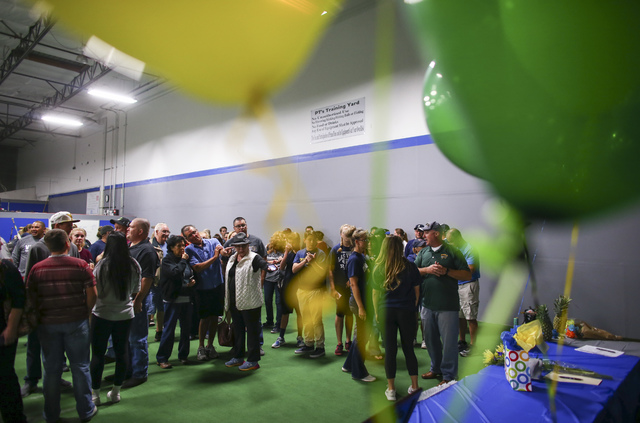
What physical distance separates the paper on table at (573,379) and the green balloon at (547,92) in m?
1.30

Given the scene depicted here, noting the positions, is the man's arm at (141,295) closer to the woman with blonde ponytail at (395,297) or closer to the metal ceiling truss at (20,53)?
the woman with blonde ponytail at (395,297)

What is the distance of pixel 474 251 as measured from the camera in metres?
3.14

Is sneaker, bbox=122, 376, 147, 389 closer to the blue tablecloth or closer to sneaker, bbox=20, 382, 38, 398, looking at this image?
sneaker, bbox=20, 382, 38, 398

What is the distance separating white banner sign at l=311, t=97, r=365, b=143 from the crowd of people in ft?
9.11

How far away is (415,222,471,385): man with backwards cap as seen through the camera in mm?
2365

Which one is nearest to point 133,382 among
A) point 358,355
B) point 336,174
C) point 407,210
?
point 358,355

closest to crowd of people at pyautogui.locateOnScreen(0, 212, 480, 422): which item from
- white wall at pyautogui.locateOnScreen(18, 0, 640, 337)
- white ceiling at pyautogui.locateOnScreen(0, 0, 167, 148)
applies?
white wall at pyautogui.locateOnScreen(18, 0, 640, 337)

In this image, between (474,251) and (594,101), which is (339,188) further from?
(594,101)

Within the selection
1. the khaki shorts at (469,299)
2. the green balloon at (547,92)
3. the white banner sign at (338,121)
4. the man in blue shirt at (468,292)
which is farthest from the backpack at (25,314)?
the white banner sign at (338,121)

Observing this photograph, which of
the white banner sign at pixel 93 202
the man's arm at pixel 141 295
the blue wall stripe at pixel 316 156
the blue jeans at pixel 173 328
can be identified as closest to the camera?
the man's arm at pixel 141 295

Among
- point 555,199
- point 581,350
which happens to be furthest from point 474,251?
point 555,199

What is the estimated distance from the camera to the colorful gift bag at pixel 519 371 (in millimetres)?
1490

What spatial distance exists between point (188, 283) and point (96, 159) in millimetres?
11701

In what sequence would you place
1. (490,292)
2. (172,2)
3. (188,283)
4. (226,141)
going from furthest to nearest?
(226,141)
(490,292)
(188,283)
(172,2)
